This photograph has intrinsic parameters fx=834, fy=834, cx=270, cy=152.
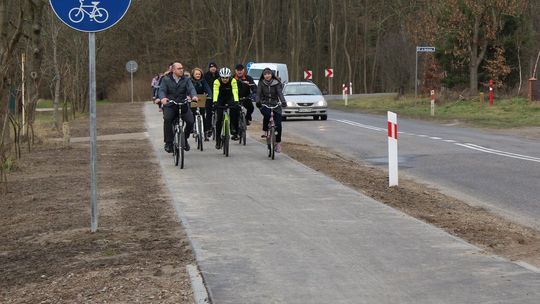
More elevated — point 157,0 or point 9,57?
point 157,0

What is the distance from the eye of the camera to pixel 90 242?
782 cm

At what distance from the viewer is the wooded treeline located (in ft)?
118

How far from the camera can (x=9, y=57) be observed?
489 inches

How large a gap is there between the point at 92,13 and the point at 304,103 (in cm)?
2331

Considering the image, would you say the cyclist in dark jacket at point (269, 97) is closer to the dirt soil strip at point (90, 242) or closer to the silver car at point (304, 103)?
the dirt soil strip at point (90, 242)

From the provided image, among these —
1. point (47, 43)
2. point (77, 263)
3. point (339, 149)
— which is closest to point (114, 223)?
point (77, 263)

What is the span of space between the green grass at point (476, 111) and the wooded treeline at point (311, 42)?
2805mm

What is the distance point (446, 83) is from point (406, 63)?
1760cm

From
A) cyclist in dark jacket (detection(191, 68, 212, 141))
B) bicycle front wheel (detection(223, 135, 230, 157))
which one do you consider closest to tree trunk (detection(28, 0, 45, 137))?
cyclist in dark jacket (detection(191, 68, 212, 141))

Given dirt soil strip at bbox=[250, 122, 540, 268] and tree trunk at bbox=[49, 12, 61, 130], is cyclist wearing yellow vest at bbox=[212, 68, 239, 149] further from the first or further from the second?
tree trunk at bbox=[49, 12, 61, 130]

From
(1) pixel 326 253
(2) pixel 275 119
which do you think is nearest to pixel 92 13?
(1) pixel 326 253

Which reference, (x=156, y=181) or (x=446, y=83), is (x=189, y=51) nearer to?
(x=446, y=83)

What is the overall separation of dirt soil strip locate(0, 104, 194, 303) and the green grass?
18806 mm

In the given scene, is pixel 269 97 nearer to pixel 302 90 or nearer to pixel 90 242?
pixel 90 242
